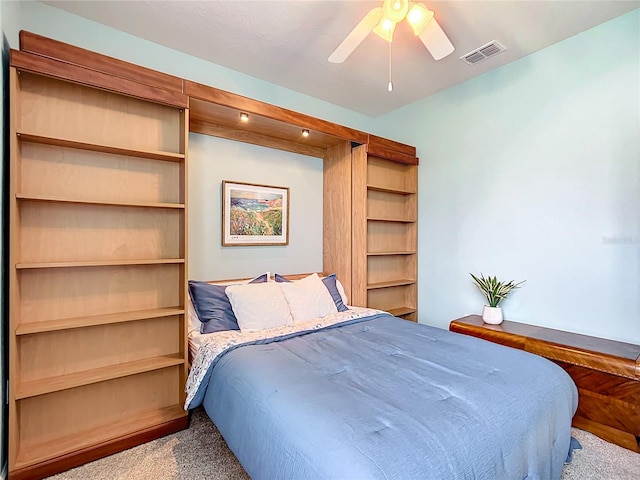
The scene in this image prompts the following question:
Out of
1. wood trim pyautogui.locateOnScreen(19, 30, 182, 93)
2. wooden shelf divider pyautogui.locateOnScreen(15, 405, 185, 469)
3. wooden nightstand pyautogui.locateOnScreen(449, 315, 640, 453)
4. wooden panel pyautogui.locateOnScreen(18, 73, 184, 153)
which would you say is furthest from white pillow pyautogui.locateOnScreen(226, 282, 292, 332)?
→ wooden nightstand pyautogui.locateOnScreen(449, 315, 640, 453)

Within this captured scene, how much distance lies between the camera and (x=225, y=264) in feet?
9.55

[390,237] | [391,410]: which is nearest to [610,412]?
[391,410]

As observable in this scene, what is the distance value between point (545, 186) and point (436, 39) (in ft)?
5.27

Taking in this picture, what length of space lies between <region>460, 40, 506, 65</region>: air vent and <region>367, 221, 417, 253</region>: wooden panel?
5.65 ft

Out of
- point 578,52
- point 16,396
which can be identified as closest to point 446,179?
point 578,52

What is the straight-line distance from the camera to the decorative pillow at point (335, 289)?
9.76ft

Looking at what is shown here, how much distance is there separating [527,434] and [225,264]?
2.44 meters

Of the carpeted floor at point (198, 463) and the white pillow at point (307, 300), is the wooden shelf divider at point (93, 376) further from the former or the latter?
the white pillow at point (307, 300)

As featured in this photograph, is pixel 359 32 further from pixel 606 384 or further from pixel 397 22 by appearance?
pixel 606 384

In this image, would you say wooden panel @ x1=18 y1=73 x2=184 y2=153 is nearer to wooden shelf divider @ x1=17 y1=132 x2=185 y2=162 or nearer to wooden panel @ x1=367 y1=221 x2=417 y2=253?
wooden shelf divider @ x1=17 y1=132 x2=185 y2=162

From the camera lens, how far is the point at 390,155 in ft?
11.3

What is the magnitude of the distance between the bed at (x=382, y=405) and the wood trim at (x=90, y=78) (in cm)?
167

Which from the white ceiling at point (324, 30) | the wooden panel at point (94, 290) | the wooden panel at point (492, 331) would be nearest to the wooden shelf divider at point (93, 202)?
the wooden panel at point (94, 290)

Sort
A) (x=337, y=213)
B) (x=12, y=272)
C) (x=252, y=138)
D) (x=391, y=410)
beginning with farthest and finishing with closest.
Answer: (x=337, y=213)
(x=252, y=138)
(x=12, y=272)
(x=391, y=410)
